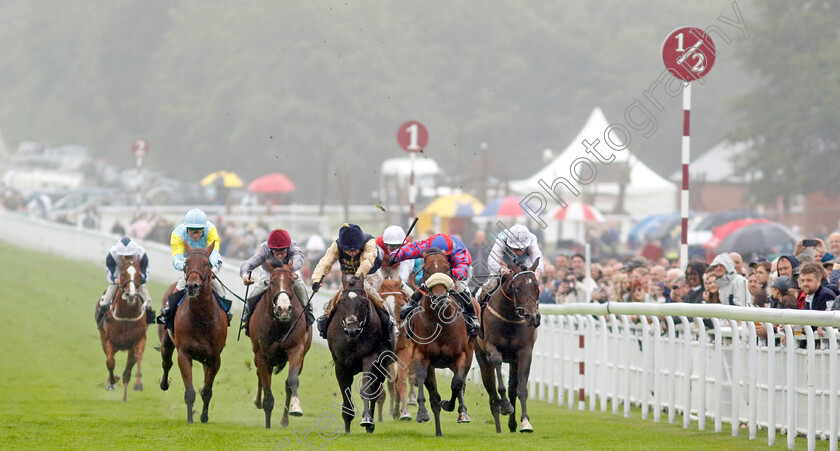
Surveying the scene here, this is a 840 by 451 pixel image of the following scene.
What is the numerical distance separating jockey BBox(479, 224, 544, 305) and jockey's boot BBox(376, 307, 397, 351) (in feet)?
3.68

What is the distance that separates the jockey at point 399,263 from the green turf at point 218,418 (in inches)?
48.6

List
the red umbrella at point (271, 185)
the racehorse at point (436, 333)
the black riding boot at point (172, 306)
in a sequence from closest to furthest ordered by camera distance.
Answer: the racehorse at point (436, 333)
the black riding boot at point (172, 306)
the red umbrella at point (271, 185)

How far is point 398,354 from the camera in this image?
458 inches

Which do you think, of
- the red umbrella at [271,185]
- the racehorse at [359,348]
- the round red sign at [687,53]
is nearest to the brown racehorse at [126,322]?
the racehorse at [359,348]

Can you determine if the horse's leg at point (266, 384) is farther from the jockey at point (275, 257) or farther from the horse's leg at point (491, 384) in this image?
the horse's leg at point (491, 384)

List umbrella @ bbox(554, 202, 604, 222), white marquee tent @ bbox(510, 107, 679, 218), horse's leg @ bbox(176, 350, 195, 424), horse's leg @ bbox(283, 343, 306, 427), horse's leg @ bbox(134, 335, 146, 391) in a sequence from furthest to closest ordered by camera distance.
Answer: white marquee tent @ bbox(510, 107, 679, 218) < umbrella @ bbox(554, 202, 604, 222) < horse's leg @ bbox(134, 335, 146, 391) < horse's leg @ bbox(176, 350, 195, 424) < horse's leg @ bbox(283, 343, 306, 427)

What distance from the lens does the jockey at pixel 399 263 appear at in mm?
11820

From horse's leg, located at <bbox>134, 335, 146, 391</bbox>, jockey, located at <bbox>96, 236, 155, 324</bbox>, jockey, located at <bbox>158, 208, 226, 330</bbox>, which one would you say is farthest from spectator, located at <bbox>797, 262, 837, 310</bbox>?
horse's leg, located at <bbox>134, 335, 146, 391</bbox>

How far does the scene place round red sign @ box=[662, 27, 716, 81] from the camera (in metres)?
14.2

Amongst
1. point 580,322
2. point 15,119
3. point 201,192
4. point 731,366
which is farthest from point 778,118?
point 15,119

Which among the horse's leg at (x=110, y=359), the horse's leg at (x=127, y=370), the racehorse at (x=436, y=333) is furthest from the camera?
the horse's leg at (x=110, y=359)

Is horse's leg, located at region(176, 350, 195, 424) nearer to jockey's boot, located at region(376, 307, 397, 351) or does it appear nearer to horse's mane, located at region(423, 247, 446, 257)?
jockey's boot, located at region(376, 307, 397, 351)

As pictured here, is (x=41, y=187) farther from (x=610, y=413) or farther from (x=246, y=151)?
(x=610, y=413)

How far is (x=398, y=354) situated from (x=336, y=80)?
4566 cm
